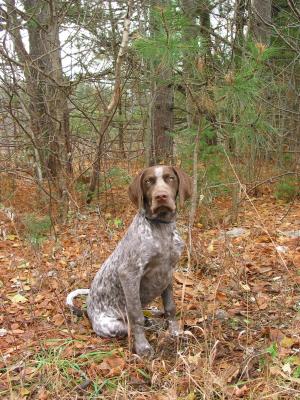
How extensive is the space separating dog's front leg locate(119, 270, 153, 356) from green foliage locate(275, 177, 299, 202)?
549cm

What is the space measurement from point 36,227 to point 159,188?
3.66 meters

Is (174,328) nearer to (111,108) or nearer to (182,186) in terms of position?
(182,186)

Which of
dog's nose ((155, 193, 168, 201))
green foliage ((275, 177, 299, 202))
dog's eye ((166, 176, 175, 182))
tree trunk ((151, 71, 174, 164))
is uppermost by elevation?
tree trunk ((151, 71, 174, 164))

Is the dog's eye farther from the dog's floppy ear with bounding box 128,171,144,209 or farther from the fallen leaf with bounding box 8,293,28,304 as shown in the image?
the fallen leaf with bounding box 8,293,28,304

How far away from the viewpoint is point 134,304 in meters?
3.92

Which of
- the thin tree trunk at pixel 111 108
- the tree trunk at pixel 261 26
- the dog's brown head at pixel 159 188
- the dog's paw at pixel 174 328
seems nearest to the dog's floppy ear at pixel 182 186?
the dog's brown head at pixel 159 188

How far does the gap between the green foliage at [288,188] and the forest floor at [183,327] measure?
5.52ft

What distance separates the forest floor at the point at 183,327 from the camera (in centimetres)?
328

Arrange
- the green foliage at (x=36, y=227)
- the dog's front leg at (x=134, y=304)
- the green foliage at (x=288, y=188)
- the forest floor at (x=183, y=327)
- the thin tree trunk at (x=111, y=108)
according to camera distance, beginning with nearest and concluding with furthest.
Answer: the forest floor at (x=183, y=327) → the dog's front leg at (x=134, y=304) → the thin tree trunk at (x=111, y=108) → the green foliage at (x=36, y=227) → the green foliage at (x=288, y=188)

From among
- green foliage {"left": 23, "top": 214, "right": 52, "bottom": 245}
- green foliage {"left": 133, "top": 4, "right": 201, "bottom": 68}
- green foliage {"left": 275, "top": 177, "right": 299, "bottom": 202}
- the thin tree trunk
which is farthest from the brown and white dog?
green foliage {"left": 275, "top": 177, "right": 299, "bottom": 202}

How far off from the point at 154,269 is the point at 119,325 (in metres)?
0.60

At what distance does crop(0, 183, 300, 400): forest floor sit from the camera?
10.8ft

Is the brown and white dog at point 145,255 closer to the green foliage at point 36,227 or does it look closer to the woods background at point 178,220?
the woods background at point 178,220

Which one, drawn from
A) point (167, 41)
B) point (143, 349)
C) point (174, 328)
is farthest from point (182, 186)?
point (167, 41)
